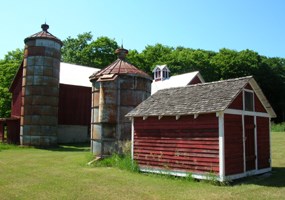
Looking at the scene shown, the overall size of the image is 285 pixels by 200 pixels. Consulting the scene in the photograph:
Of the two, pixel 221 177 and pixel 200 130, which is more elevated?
pixel 200 130

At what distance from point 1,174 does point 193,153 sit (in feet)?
28.7

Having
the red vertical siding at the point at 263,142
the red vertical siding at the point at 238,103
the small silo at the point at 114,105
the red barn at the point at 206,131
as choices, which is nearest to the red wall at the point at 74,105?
the small silo at the point at 114,105

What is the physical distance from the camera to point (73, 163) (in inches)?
762

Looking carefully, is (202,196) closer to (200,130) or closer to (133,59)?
(200,130)

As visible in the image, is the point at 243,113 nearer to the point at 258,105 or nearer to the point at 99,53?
the point at 258,105

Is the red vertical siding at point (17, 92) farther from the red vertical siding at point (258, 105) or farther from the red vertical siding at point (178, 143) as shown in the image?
the red vertical siding at point (258, 105)

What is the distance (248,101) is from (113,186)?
710 cm

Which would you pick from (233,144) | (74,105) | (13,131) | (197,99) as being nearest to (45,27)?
(74,105)

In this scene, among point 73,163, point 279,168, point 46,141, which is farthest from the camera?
point 46,141

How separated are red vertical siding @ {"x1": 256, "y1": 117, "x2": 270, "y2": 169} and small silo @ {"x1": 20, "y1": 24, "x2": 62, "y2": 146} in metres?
21.0

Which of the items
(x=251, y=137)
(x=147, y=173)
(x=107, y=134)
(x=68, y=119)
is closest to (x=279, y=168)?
(x=251, y=137)

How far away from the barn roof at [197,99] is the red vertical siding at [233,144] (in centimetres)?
83

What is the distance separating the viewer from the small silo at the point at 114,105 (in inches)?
764

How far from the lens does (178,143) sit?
574 inches
